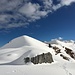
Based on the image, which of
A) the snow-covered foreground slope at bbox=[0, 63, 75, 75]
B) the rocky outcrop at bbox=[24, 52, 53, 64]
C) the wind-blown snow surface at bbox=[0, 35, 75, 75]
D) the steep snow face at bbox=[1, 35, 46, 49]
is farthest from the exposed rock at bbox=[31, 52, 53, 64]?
the steep snow face at bbox=[1, 35, 46, 49]

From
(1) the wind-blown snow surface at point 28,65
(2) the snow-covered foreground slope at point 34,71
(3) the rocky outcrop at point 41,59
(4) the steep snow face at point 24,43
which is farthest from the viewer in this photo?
(4) the steep snow face at point 24,43

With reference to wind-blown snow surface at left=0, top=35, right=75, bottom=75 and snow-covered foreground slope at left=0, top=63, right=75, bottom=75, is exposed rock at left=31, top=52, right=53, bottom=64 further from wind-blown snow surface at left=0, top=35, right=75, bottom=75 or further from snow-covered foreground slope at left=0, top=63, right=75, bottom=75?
snow-covered foreground slope at left=0, top=63, right=75, bottom=75

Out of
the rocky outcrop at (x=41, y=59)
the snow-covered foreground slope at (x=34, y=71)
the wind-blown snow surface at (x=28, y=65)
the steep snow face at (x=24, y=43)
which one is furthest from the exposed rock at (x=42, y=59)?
the steep snow face at (x=24, y=43)

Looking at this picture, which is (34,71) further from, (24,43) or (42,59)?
(24,43)

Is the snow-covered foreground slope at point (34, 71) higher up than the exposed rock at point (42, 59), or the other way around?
the exposed rock at point (42, 59)

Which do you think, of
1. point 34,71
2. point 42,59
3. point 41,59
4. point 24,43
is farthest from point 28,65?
point 24,43

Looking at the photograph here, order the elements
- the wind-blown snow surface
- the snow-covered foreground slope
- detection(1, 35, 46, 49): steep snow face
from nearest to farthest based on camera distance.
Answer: the snow-covered foreground slope, the wind-blown snow surface, detection(1, 35, 46, 49): steep snow face

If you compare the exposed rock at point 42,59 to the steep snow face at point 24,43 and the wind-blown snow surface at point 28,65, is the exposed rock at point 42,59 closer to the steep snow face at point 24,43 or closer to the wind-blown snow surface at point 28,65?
the wind-blown snow surface at point 28,65

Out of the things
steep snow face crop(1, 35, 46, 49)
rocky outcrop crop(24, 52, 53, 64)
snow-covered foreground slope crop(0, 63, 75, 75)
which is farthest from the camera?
steep snow face crop(1, 35, 46, 49)

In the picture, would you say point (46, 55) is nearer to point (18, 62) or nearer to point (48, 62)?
point (48, 62)

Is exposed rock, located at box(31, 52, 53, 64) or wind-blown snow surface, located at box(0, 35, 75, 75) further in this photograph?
exposed rock, located at box(31, 52, 53, 64)

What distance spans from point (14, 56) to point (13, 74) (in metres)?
20.9

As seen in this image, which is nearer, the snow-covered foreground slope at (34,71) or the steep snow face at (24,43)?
the snow-covered foreground slope at (34,71)

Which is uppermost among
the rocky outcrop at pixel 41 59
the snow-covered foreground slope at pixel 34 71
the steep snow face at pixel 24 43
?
the steep snow face at pixel 24 43
